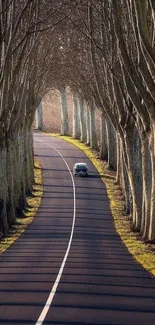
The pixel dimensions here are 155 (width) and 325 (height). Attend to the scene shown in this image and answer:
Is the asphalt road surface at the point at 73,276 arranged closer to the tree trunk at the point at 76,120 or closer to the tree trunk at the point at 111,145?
the tree trunk at the point at 111,145

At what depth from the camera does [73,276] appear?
21.7m

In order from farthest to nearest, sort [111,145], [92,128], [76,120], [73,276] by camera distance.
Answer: [76,120]
[92,128]
[111,145]
[73,276]

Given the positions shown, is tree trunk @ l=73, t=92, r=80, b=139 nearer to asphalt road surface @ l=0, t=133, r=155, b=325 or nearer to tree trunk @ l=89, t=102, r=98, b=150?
tree trunk @ l=89, t=102, r=98, b=150

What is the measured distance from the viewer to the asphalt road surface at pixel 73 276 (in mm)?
15594

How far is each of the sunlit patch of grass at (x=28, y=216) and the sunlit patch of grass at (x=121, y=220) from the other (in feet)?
15.4

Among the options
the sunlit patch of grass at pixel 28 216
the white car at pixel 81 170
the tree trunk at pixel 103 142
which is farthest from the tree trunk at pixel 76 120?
the white car at pixel 81 170

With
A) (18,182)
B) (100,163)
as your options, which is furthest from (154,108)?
(100,163)

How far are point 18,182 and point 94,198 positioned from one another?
933cm

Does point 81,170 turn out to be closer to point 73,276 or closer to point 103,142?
point 103,142

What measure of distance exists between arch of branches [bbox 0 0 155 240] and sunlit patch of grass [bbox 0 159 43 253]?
2.16 ft

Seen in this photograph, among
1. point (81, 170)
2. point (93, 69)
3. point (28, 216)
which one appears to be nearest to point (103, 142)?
point (81, 170)

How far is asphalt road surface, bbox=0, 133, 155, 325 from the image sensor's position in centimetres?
1559

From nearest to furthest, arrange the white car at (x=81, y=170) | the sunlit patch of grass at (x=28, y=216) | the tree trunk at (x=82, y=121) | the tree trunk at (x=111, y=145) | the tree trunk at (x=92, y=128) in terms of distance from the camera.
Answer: the sunlit patch of grass at (x=28, y=216) < the white car at (x=81, y=170) < the tree trunk at (x=111, y=145) < the tree trunk at (x=92, y=128) < the tree trunk at (x=82, y=121)

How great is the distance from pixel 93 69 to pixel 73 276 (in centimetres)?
2066
